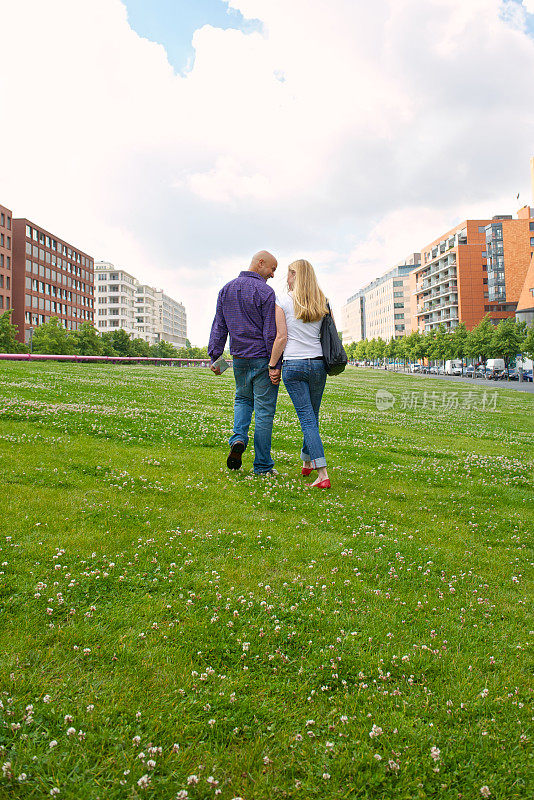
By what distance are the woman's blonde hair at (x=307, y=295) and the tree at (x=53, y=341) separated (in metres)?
63.2

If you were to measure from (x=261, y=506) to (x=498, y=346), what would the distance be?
76.9m

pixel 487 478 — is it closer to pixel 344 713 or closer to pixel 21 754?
pixel 344 713

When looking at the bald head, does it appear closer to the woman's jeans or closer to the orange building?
the woman's jeans

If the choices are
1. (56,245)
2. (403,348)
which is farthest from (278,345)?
(56,245)

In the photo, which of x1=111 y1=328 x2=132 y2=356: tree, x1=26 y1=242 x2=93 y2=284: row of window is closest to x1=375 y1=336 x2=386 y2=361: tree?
x1=111 y1=328 x2=132 y2=356: tree

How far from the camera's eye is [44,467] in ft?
21.5

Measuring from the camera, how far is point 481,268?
11675 cm

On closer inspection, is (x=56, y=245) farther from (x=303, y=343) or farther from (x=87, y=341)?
(x=303, y=343)

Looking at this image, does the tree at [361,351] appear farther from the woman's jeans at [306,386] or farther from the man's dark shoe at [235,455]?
the man's dark shoe at [235,455]

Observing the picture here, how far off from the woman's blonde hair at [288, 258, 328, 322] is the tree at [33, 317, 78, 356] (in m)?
63.2

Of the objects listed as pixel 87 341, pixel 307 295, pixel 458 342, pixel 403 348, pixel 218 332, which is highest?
pixel 403 348

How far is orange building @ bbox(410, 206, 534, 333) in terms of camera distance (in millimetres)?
109438

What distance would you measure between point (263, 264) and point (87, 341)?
71.1m

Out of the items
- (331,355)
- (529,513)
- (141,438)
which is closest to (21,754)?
(331,355)
